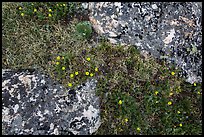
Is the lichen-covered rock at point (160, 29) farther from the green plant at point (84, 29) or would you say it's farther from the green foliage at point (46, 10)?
the green foliage at point (46, 10)

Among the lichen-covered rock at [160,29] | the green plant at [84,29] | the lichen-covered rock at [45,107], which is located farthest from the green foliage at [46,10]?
the lichen-covered rock at [45,107]

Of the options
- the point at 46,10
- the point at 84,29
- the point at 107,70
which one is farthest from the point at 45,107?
the point at 46,10

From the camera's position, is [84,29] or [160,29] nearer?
[160,29]

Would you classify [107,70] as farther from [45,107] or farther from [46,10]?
[46,10]

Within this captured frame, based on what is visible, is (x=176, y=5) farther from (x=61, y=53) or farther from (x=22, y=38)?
(x=22, y=38)

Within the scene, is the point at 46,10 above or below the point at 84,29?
above

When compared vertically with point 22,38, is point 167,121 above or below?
below

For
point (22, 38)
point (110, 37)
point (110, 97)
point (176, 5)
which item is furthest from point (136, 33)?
point (22, 38)
